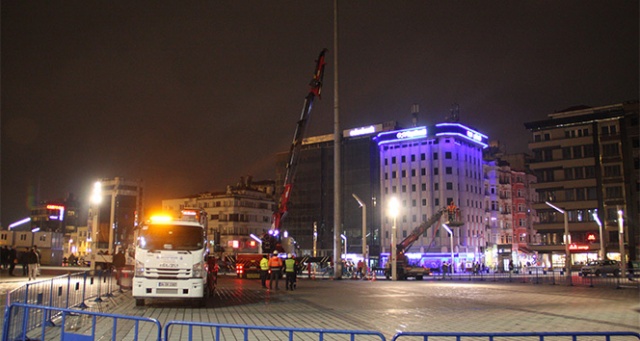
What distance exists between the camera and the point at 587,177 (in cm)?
9094

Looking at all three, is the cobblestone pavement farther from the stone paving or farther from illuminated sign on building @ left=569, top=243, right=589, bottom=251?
illuminated sign on building @ left=569, top=243, right=589, bottom=251

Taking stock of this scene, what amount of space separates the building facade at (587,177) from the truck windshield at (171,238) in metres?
80.1

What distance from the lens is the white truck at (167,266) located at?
17.3 m

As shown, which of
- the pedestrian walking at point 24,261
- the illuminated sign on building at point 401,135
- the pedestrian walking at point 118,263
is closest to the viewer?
the pedestrian walking at point 118,263

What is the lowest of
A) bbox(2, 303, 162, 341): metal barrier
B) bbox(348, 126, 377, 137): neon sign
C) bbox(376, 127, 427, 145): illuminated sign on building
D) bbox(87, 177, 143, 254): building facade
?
bbox(2, 303, 162, 341): metal barrier

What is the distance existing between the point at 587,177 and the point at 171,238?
87.8 metres

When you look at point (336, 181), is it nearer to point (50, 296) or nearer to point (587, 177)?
point (50, 296)

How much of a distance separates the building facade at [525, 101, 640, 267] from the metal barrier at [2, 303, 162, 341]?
84452mm

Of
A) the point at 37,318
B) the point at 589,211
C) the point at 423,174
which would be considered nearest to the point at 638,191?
the point at 589,211

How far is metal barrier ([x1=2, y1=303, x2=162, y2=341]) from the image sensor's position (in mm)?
8070

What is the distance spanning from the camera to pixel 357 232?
114 metres

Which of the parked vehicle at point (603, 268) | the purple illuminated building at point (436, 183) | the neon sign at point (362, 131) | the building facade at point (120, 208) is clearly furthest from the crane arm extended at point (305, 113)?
the building facade at point (120, 208)

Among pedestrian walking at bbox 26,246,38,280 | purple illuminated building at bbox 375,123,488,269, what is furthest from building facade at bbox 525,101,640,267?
pedestrian walking at bbox 26,246,38,280

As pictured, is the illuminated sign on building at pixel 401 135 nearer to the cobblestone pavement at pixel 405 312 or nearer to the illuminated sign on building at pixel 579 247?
the illuminated sign on building at pixel 579 247
